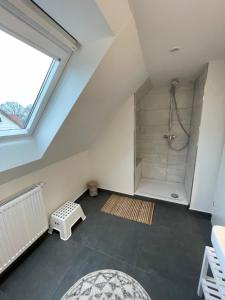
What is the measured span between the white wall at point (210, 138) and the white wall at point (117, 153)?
0.98 meters

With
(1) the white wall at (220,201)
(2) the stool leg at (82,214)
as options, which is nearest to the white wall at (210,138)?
(1) the white wall at (220,201)

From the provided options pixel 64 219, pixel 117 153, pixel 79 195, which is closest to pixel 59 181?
pixel 64 219

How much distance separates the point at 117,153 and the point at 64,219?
1.31 m

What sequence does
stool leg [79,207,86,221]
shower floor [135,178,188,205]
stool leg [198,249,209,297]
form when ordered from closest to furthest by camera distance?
stool leg [198,249,209,297] → stool leg [79,207,86,221] → shower floor [135,178,188,205]

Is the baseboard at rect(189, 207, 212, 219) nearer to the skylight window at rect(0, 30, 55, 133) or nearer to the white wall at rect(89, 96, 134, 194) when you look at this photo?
the white wall at rect(89, 96, 134, 194)

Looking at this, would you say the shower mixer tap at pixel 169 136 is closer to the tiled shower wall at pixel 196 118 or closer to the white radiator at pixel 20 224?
the tiled shower wall at pixel 196 118

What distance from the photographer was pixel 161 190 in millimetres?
2742

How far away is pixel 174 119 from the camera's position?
2795 millimetres

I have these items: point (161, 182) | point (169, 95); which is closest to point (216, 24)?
point (169, 95)

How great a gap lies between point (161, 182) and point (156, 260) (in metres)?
1.72

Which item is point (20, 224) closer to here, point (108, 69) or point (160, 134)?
point (108, 69)

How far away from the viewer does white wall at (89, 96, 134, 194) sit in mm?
2350

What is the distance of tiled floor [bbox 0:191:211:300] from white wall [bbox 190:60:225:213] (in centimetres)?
37

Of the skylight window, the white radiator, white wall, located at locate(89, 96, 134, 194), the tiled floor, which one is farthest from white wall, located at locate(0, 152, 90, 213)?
the skylight window
